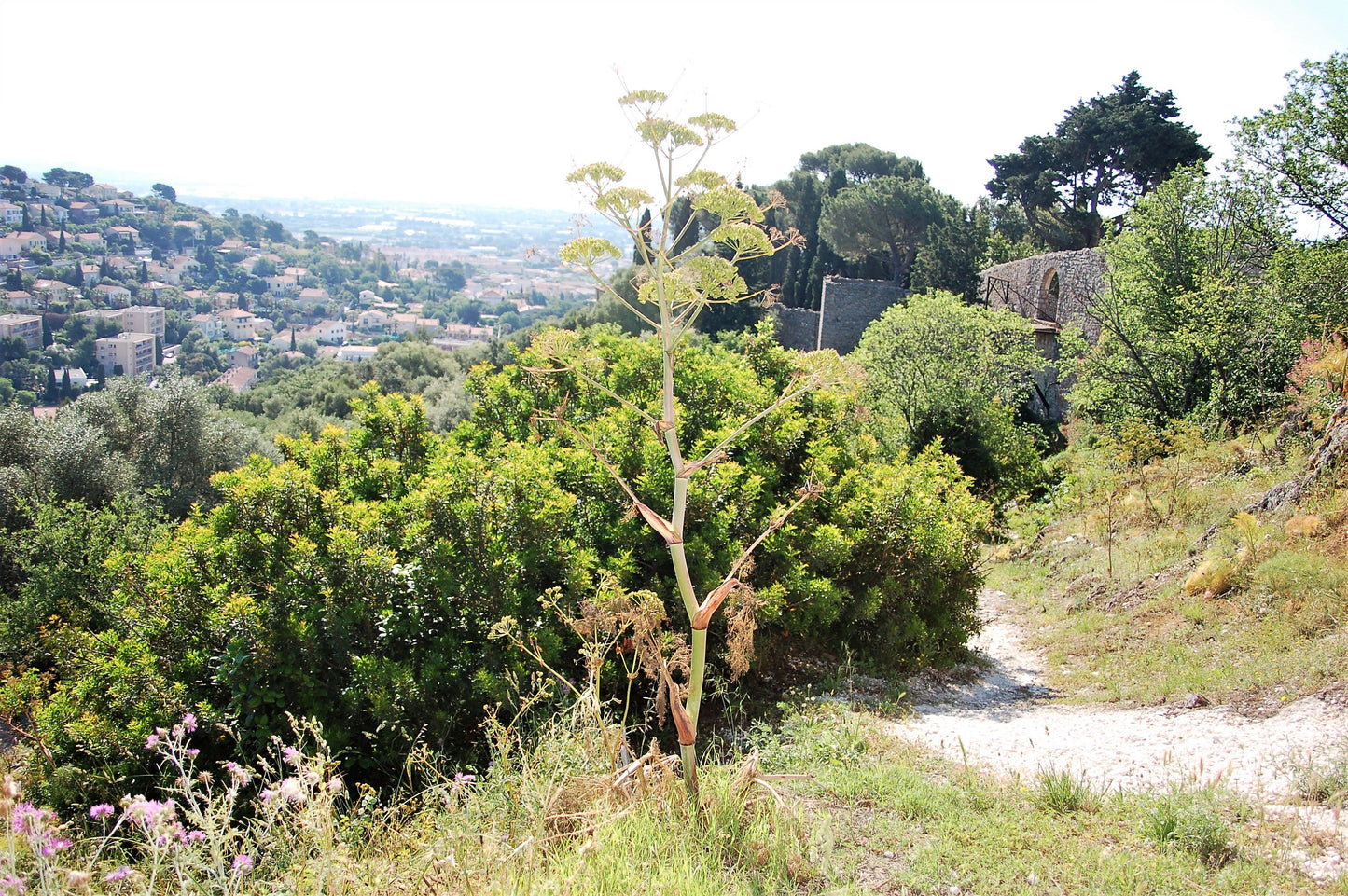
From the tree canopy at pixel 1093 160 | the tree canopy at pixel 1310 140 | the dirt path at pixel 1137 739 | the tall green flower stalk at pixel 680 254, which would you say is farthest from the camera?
the tree canopy at pixel 1093 160

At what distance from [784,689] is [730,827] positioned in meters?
2.89

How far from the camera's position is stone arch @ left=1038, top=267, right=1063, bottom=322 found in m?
22.2

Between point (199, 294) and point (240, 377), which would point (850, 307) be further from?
point (199, 294)

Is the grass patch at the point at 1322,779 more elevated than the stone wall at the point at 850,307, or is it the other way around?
the stone wall at the point at 850,307

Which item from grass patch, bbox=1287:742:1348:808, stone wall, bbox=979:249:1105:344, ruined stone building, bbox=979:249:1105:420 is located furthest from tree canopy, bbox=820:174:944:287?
grass patch, bbox=1287:742:1348:808

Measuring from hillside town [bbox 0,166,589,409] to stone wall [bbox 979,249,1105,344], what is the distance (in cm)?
2837

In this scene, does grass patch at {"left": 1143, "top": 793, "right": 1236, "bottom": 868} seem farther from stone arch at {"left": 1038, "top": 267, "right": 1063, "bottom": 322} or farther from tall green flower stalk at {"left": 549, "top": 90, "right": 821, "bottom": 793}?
stone arch at {"left": 1038, "top": 267, "right": 1063, "bottom": 322}

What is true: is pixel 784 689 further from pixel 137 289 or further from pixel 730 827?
pixel 137 289

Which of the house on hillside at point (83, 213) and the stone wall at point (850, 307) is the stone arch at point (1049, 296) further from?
the house on hillside at point (83, 213)

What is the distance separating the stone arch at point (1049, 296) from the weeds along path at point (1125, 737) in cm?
1854

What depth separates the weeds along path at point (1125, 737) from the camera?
441 cm

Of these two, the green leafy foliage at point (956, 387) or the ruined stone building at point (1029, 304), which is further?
the ruined stone building at point (1029, 304)

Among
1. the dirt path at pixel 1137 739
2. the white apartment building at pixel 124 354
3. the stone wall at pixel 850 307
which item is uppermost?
the stone wall at pixel 850 307

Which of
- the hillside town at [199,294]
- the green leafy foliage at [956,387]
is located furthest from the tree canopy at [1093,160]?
the hillside town at [199,294]
